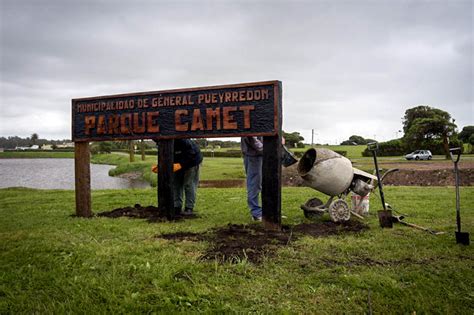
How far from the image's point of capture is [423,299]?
11.7ft

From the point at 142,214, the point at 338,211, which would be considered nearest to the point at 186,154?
Answer: the point at 142,214

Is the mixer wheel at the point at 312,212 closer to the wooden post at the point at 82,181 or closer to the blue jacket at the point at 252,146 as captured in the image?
the blue jacket at the point at 252,146

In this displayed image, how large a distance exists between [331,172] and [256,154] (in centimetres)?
149

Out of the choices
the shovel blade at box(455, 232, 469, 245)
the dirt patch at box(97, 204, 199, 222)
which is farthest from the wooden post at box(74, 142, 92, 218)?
the shovel blade at box(455, 232, 469, 245)

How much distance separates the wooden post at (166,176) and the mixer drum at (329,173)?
2714 mm

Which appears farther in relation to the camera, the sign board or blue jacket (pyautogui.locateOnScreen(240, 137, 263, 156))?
blue jacket (pyautogui.locateOnScreen(240, 137, 263, 156))

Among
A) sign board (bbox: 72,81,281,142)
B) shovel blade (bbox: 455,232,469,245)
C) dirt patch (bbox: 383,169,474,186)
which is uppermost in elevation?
sign board (bbox: 72,81,281,142)

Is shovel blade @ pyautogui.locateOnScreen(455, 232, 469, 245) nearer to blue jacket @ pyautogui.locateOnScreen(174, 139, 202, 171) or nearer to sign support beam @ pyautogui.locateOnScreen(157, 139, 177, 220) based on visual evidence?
sign support beam @ pyautogui.locateOnScreen(157, 139, 177, 220)

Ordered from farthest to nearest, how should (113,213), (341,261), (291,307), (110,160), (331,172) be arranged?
1. (110,160)
2. (113,213)
3. (331,172)
4. (341,261)
5. (291,307)

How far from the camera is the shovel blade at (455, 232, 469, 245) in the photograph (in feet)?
17.6

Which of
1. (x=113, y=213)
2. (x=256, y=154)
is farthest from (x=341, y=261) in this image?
(x=113, y=213)

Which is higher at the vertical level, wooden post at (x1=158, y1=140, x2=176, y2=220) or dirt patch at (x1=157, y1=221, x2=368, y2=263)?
wooden post at (x1=158, y1=140, x2=176, y2=220)

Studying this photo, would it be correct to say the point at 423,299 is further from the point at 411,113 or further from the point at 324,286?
the point at 411,113

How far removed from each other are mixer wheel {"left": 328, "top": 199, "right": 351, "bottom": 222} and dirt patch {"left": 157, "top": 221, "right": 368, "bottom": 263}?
0.48 ft
